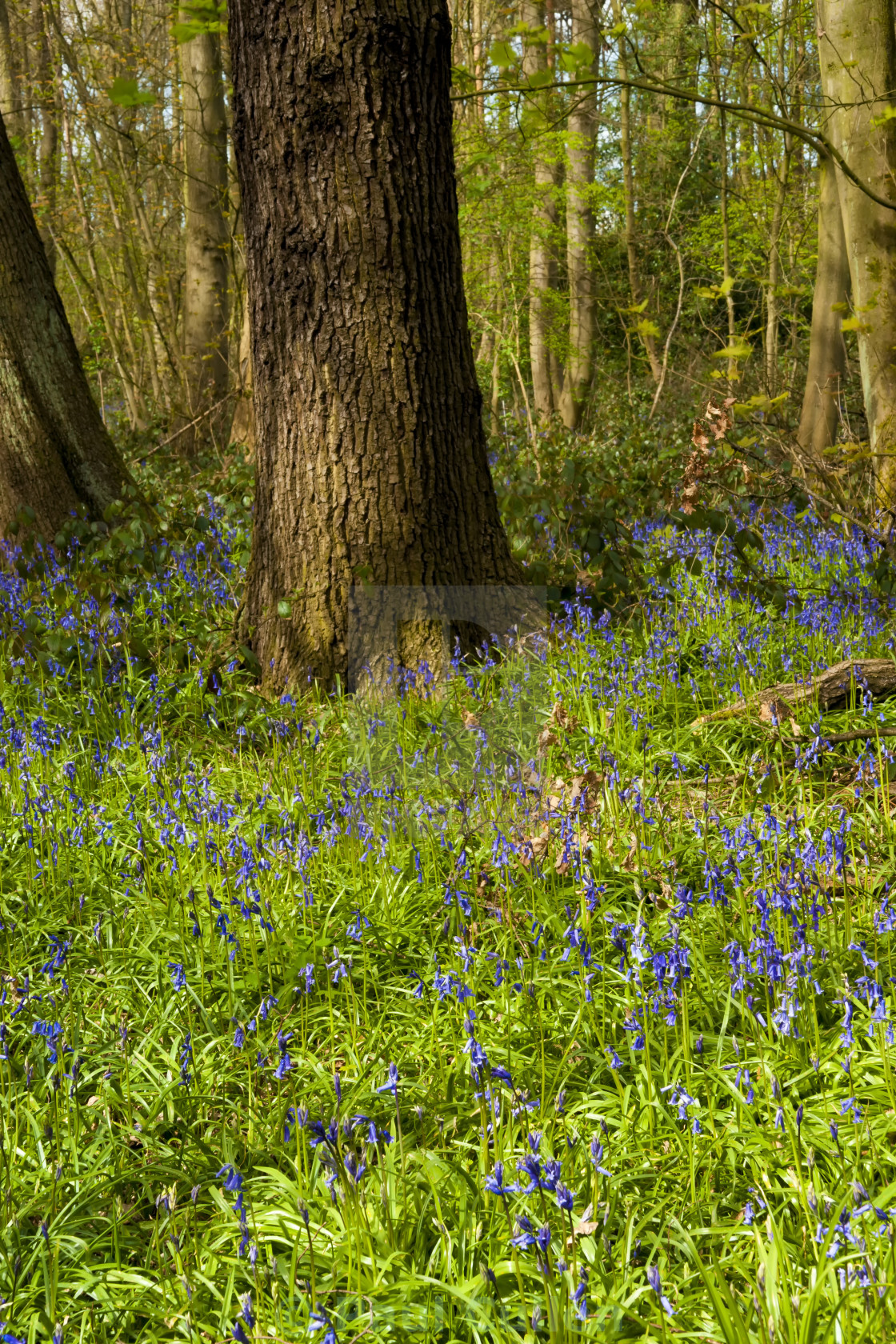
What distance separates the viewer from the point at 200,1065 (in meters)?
2.36

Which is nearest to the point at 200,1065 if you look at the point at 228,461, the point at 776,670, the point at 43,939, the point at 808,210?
the point at 43,939

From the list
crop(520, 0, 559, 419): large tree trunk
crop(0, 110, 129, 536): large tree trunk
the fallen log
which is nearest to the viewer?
the fallen log

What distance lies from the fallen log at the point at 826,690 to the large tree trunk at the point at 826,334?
4.96 meters

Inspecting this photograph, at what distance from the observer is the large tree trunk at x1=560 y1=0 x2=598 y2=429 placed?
13219 millimetres

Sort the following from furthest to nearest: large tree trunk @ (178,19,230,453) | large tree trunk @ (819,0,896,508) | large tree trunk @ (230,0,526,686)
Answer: large tree trunk @ (178,19,230,453), large tree trunk @ (819,0,896,508), large tree trunk @ (230,0,526,686)

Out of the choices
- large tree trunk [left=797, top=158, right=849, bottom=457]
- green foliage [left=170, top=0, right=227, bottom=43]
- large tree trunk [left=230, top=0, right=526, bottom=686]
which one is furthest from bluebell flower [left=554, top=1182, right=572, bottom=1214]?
large tree trunk [left=797, top=158, right=849, bottom=457]

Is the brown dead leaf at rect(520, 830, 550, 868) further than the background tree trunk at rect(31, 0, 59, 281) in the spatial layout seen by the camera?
No

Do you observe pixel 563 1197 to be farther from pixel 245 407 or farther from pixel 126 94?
pixel 245 407

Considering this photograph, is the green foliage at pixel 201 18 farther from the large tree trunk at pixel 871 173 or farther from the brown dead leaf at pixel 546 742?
the brown dead leaf at pixel 546 742

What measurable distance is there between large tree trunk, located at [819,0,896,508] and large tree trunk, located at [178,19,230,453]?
7.35 metres

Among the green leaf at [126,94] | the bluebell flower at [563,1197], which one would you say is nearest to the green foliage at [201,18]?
the green leaf at [126,94]

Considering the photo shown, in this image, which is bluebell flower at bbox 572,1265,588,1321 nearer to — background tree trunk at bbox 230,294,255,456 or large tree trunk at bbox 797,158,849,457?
large tree trunk at bbox 797,158,849,457

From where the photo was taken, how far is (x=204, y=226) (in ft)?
38.1

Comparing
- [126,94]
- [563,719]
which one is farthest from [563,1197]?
[126,94]
